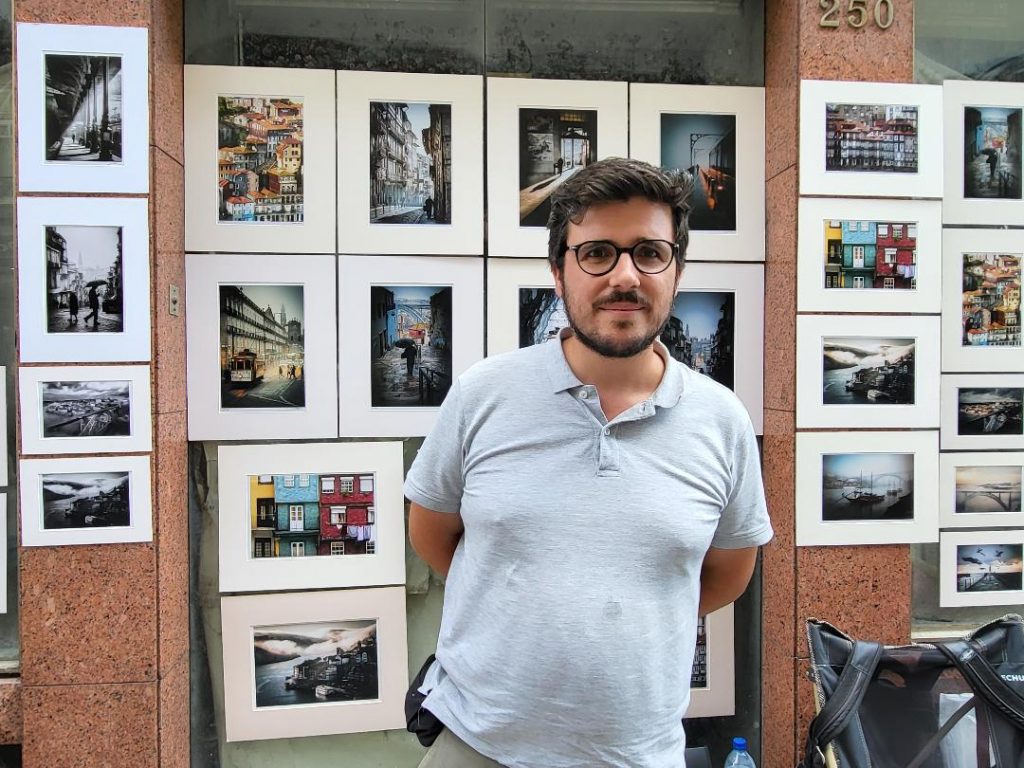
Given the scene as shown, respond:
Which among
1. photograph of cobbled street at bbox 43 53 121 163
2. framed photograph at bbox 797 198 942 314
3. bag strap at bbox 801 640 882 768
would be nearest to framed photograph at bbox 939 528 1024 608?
bag strap at bbox 801 640 882 768

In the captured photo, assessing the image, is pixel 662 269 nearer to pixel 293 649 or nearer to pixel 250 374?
pixel 250 374

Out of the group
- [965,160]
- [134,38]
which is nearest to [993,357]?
[965,160]

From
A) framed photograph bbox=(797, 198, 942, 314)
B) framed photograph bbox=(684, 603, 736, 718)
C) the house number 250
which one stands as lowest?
framed photograph bbox=(684, 603, 736, 718)

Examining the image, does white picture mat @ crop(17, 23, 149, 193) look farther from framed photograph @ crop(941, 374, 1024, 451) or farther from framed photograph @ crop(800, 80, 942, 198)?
framed photograph @ crop(941, 374, 1024, 451)

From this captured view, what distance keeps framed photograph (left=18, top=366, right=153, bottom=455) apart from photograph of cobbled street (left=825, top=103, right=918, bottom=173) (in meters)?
2.89

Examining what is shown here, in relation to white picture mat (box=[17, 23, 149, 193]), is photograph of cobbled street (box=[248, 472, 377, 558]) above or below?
below

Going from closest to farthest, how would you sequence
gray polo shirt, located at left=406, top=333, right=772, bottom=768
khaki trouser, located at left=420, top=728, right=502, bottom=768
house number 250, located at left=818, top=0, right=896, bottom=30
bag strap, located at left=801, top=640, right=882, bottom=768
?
1. gray polo shirt, located at left=406, top=333, right=772, bottom=768
2. khaki trouser, located at left=420, top=728, right=502, bottom=768
3. bag strap, located at left=801, top=640, right=882, bottom=768
4. house number 250, located at left=818, top=0, right=896, bottom=30

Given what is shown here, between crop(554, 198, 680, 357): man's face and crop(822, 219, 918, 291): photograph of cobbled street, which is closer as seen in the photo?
crop(554, 198, 680, 357): man's face

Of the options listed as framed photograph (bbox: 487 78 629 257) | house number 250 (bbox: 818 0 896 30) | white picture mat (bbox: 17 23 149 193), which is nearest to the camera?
white picture mat (bbox: 17 23 149 193)

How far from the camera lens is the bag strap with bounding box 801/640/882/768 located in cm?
230

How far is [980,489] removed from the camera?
303cm

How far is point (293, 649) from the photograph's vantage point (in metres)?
2.85

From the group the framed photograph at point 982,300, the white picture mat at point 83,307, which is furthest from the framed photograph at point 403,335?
the framed photograph at point 982,300

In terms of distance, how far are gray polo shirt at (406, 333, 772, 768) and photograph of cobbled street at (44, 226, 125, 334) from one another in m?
1.75
